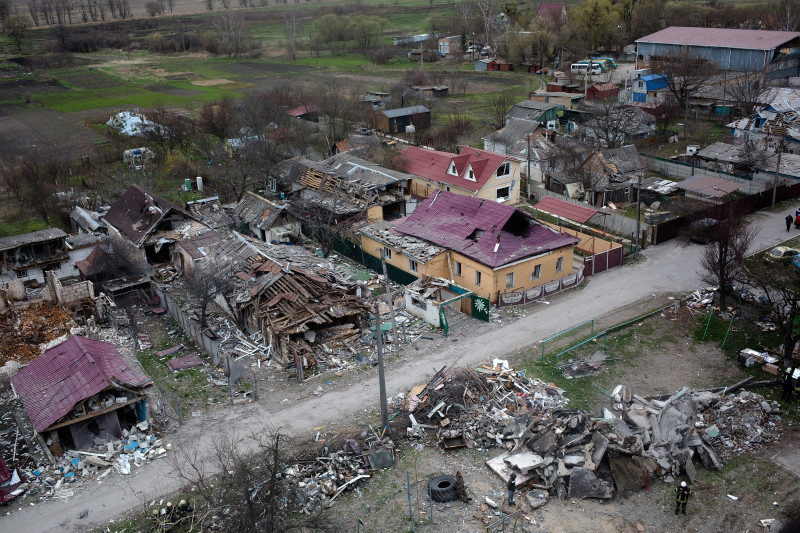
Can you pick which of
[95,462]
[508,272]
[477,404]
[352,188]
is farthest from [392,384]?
[352,188]

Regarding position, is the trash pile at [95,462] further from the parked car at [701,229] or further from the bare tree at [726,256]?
the parked car at [701,229]

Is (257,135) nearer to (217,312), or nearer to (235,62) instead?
(217,312)

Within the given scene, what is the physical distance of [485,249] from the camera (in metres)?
30.6

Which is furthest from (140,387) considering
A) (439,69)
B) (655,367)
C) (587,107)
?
(439,69)

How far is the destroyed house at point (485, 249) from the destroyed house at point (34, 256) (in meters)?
16.3

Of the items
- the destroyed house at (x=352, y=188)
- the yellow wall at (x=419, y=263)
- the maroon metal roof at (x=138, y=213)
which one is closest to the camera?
the yellow wall at (x=419, y=263)

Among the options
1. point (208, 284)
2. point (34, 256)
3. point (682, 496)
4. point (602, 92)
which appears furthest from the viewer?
point (602, 92)

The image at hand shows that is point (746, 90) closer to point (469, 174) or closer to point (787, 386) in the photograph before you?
point (469, 174)

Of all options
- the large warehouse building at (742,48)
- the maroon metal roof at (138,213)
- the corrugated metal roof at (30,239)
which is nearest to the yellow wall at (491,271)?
the maroon metal roof at (138,213)

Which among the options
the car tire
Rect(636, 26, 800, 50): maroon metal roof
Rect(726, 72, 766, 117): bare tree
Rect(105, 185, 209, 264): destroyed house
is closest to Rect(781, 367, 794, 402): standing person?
the car tire

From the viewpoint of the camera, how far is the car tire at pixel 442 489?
61.1 ft

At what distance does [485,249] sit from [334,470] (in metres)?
14.1

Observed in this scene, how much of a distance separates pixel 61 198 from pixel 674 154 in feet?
147

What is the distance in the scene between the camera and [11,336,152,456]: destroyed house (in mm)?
20703
